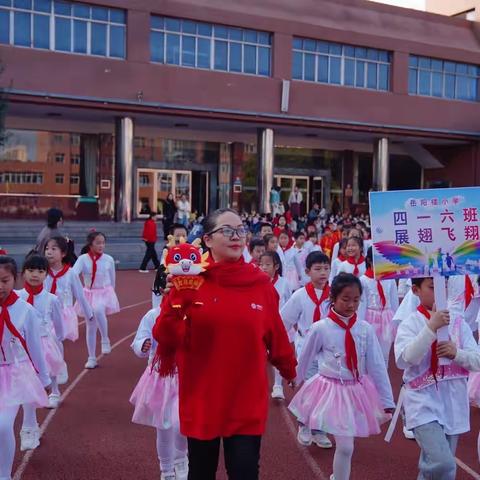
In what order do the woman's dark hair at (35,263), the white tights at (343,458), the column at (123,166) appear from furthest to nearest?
the column at (123,166), the woman's dark hair at (35,263), the white tights at (343,458)

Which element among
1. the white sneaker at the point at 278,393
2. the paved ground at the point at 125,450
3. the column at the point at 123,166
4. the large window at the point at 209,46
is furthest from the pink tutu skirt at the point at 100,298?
the large window at the point at 209,46

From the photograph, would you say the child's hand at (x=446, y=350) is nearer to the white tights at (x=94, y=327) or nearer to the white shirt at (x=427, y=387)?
the white shirt at (x=427, y=387)

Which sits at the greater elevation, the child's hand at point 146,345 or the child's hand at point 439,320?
the child's hand at point 439,320

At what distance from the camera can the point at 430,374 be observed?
161 inches

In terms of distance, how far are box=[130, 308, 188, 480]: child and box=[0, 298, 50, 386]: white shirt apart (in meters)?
0.74

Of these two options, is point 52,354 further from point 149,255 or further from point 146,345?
point 149,255

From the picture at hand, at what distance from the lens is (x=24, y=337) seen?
4797mm

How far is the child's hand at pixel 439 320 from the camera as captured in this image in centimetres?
380

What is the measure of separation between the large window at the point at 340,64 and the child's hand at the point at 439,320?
2737 centimetres

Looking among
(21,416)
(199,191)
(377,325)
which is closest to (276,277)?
(377,325)

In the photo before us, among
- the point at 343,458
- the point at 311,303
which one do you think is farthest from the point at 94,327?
the point at 343,458

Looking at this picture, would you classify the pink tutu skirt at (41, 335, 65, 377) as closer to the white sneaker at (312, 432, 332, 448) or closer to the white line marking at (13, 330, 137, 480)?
the white line marking at (13, 330, 137, 480)

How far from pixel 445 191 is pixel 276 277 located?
4114 millimetres

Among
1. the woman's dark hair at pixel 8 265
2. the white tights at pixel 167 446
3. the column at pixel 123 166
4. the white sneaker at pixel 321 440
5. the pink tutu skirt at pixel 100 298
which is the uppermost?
the column at pixel 123 166
